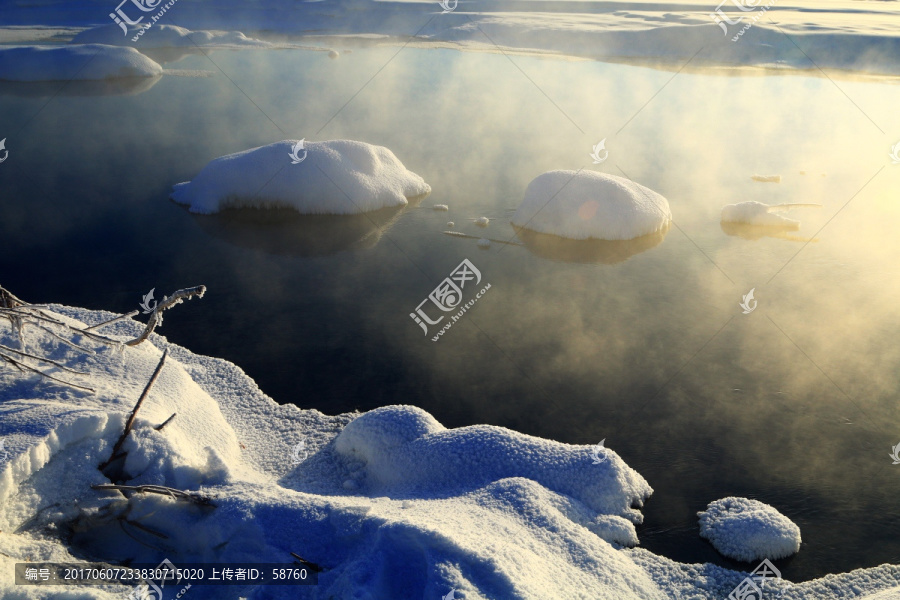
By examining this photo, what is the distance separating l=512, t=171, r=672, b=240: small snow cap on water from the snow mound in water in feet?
A: 17.5

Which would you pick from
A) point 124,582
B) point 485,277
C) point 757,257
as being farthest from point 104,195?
point 757,257

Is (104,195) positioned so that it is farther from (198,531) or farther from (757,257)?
(757,257)

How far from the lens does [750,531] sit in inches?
192

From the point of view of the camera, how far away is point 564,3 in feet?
111

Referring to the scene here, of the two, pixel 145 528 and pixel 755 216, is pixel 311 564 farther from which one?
pixel 755 216

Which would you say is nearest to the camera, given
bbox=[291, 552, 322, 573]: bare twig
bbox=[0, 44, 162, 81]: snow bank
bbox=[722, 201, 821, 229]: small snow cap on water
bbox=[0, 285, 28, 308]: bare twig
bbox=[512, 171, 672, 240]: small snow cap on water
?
bbox=[0, 285, 28, 308]: bare twig

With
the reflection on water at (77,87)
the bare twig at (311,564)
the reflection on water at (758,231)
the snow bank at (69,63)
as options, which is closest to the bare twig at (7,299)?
the bare twig at (311,564)

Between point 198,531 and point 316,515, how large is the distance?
72cm

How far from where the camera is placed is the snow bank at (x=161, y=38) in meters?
21.3

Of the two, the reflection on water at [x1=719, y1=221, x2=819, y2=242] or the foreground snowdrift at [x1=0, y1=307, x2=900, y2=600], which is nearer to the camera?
the foreground snowdrift at [x1=0, y1=307, x2=900, y2=600]

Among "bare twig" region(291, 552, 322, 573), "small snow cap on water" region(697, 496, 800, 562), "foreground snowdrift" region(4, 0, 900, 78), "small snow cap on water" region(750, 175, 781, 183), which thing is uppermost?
"foreground snowdrift" region(4, 0, 900, 78)

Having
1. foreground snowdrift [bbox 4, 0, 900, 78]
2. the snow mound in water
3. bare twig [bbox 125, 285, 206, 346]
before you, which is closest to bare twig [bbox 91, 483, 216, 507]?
bare twig [bbox 125, 285, 206, 346]

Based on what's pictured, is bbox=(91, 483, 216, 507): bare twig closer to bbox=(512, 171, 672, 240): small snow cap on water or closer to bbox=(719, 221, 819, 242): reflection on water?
bbox=(512, 171, 672, 240): small snow cap on water

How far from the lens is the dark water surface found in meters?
6.01
